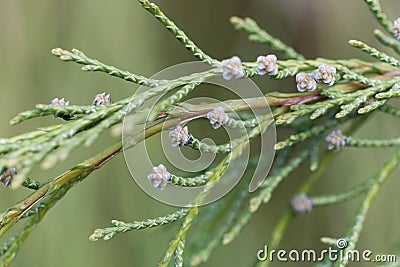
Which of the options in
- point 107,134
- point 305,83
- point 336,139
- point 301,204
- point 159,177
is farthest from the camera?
point 107,134

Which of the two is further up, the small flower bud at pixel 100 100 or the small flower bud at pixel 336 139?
the small flower bud at pixel 100 100

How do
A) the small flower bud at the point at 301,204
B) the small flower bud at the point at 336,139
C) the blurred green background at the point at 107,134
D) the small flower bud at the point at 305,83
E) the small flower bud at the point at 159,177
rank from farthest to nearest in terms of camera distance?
the blurred green background at the point at 107,134 → the small flower bud at the point at 301,204 → the small flower bud at the point at 336,139 → the small flower bud at the point at 305,83 → the small flower bud at the point at 159,177

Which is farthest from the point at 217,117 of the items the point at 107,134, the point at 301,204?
the point at 107,134

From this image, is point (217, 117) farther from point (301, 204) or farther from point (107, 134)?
point (107, 134)

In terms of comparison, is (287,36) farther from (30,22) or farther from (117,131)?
(117,131)

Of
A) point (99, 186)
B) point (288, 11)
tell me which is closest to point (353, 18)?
point (288, 11)

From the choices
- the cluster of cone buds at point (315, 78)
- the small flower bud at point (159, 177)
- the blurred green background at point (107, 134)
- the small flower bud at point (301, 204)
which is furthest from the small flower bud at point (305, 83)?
the blurred green background at point (107, 134)

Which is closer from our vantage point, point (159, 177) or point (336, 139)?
point (159, 177)

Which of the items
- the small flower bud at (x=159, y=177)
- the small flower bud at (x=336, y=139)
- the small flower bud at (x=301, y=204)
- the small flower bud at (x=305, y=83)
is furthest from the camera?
the small flower bud at (x=301, y=204)

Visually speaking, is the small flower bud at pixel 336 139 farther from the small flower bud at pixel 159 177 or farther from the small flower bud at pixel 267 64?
the small flower bud at pixel 159 177
